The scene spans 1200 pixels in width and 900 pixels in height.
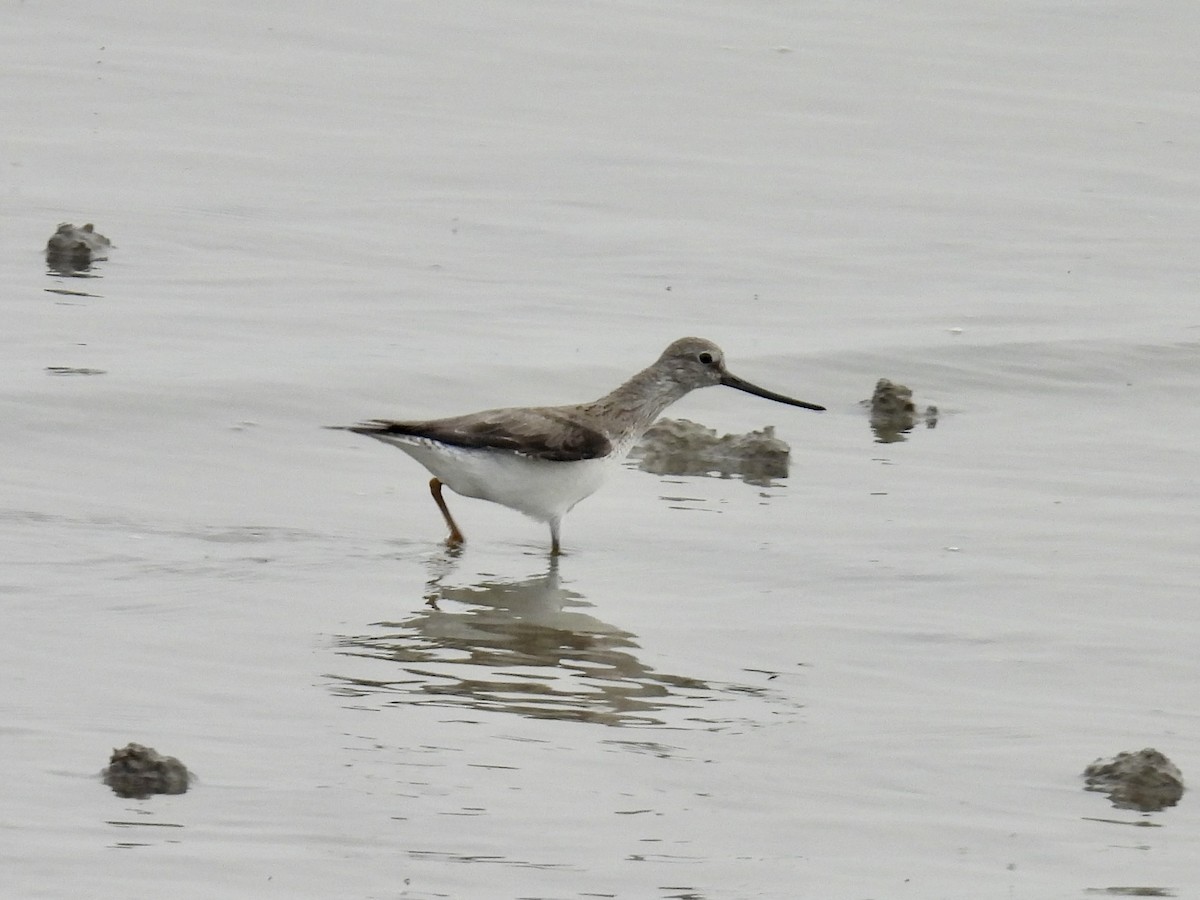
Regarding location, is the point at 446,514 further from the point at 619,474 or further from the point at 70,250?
the point at 70,250

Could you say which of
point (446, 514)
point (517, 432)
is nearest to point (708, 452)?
point (517, 432)

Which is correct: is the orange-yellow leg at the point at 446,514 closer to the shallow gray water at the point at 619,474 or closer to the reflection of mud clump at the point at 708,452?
the shallow gray water at the point at 619,474

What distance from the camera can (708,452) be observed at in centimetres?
876

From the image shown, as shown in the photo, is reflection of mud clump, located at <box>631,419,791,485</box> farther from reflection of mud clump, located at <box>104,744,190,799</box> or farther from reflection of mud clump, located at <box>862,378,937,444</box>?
reflection of mud clump, located at <box>104,744,190,799</box>

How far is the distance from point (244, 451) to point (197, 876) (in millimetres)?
4256

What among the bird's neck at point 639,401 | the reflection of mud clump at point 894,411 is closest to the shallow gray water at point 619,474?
the reflection of mud clump at point 894,411

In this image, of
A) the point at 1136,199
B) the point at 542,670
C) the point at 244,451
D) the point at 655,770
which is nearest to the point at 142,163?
the point at 244,451

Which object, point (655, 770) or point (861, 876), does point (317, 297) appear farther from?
point (861, 876)

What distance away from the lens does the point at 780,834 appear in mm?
4730

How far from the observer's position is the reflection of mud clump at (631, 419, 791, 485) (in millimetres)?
8485

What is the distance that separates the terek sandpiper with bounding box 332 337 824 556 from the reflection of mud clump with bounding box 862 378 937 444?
1.56 metres

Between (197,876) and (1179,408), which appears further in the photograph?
(1179,408)

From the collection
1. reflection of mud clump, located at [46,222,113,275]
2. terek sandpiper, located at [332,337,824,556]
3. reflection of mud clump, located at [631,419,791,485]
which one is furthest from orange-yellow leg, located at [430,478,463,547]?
reflection of mud clump, located at [46,222,113,275]

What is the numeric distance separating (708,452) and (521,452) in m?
1.31
